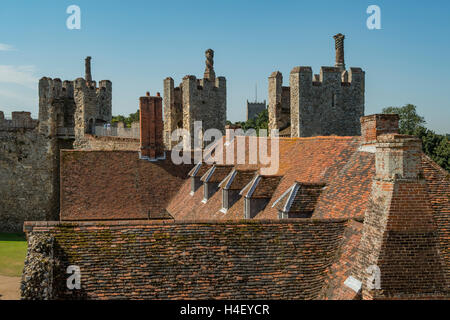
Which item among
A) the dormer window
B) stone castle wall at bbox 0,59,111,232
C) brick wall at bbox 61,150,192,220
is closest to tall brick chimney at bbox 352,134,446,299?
the dormer window

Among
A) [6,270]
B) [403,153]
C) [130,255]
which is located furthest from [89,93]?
[403,153]

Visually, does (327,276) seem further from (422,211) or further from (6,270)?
(6,270)

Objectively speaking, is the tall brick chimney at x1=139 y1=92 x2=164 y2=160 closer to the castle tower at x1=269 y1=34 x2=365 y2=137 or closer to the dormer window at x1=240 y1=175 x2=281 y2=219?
the castle tower at x1=269 y1=34 x2=365 y2=137

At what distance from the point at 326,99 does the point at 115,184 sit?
11.0 metres

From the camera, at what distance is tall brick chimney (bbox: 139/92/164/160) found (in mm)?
24234

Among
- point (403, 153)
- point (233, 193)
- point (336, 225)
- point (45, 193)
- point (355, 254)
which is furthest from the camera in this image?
point (45, 193)

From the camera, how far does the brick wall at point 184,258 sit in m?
8.59

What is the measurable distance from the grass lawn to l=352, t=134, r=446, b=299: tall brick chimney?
21.4 metres

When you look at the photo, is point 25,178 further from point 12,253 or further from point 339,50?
point 339,50

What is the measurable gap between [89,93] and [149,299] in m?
29.8

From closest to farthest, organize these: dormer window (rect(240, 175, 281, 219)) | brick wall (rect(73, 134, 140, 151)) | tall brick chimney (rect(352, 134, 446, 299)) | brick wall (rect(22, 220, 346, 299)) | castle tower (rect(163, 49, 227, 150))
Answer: tall brick chimney (rect(352, 134, 446, 299))
brick wall (rect(22, 220, 346, 299))
dormer window (rect(240, 175, 281, 219))
castle tower (rect(163, 49, 227, 150))
brick wall (rect(73, 134, 140, 151))

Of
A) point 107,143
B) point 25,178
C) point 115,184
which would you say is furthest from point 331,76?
point 25,178

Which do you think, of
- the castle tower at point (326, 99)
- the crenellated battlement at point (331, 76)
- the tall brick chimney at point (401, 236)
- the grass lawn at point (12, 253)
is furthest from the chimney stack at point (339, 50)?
the grass lawn at point (12, 253)
